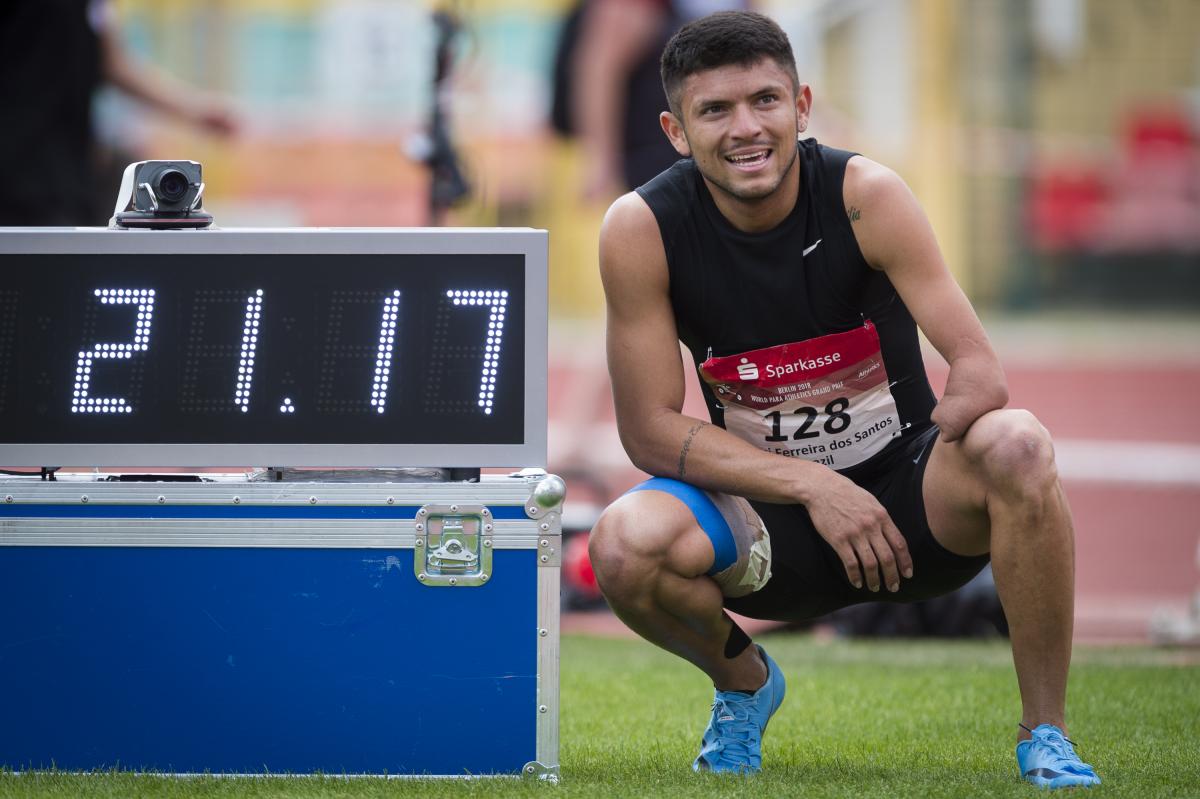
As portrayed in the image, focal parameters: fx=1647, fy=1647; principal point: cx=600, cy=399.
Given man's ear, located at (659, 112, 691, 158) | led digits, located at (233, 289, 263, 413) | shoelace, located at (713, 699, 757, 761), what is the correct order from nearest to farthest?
led digits, located at (233, 289, 263, 413) < shoelace, located at (713, 699, 757, 761) < man's ear, located at (659, 112, 691, 158)

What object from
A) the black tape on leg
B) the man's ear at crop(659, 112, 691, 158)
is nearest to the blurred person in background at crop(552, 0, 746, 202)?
the man's ear at crop(659, 112, 691, 158)

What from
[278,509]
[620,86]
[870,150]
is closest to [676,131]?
[278,509]

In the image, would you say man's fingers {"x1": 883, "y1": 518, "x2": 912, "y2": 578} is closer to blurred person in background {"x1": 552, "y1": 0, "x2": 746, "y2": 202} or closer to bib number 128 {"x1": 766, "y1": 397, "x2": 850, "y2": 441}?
bib number 128 {"x1": 766, "y1": 397, "x2": 850, "y2": 441}

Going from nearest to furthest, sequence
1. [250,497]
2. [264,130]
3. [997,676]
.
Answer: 1. [250,497]
2. [997,676]
3. [264,130]

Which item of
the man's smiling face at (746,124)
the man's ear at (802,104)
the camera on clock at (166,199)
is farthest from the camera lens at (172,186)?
the man's ear at (802,104)

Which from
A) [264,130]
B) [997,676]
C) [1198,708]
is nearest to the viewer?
[1198,708]

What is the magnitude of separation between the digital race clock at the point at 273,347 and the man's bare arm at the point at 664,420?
0.80ft

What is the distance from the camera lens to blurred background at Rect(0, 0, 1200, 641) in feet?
32.0

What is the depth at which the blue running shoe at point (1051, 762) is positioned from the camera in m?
3.05

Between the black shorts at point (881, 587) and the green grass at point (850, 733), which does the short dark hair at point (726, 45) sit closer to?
the black shorts at point (881, 587)

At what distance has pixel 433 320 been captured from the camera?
10.8 ft

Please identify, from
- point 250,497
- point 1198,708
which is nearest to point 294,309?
point 250,497

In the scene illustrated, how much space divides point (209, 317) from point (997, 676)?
2.73m

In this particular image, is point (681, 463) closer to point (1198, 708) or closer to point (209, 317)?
point (209, 317)
